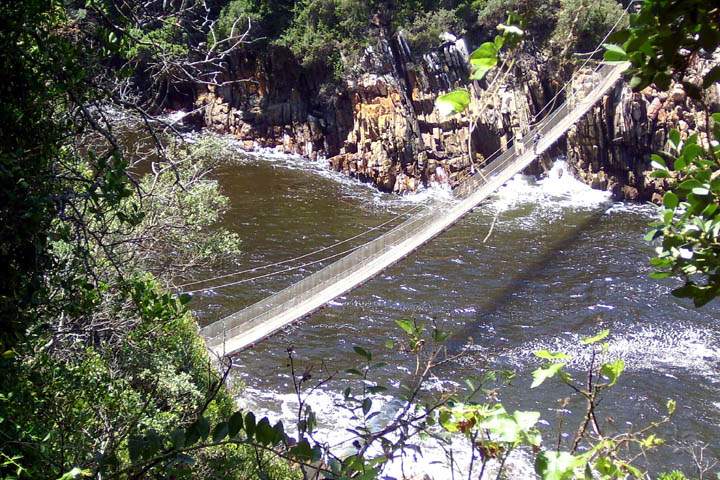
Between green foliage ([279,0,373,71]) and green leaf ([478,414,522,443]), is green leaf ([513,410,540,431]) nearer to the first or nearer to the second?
green leaf ([478,414,522,443])

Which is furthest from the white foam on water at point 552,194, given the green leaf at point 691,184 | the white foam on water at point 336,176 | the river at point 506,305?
the green leaf at point 691,184

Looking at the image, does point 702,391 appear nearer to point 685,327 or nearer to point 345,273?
point 685,327

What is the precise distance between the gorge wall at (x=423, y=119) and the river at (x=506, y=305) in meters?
1.26

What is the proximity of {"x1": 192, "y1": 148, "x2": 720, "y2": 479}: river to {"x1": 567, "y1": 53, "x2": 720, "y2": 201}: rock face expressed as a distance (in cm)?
64

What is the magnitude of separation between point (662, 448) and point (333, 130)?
42.7ft

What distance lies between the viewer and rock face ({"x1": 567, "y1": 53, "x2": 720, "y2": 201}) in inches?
592

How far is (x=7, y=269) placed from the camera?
244cm

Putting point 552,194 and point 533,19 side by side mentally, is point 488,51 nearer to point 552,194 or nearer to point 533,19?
point 552,194

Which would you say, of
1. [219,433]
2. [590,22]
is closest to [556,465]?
[219,433]

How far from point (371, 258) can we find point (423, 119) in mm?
8052

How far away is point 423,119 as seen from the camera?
57.5 ft

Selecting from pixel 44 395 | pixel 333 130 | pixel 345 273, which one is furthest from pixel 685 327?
pixel 333 130

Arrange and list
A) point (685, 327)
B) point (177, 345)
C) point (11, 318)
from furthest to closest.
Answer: point (685, 327)
point (177, 345)
point (11, 318)

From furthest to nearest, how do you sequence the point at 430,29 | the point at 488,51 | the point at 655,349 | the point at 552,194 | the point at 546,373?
1. the point at 430,29
2. the point at 552,194
3. the point at 655,349
4. the point at 546,373
5. the point at 488,51
